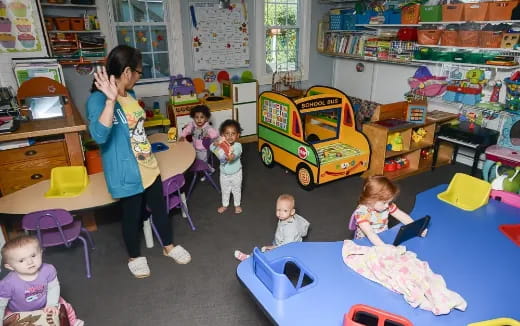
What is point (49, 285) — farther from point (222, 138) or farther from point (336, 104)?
point (336, 104)

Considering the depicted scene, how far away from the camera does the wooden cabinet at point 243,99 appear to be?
513cm

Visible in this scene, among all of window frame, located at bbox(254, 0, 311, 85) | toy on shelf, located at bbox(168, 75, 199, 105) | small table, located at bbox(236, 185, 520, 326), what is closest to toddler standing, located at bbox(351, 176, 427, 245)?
small table, located at bbox(236, 185, 520, 326)

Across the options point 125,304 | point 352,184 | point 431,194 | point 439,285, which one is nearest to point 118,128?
point 125,304

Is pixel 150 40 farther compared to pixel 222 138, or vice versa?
pixel 150 40

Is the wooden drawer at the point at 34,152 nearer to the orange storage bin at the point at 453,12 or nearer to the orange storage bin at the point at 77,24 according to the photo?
the orange storage bin at the point at 77,24

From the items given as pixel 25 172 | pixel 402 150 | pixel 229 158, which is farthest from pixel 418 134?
pixel 25 172

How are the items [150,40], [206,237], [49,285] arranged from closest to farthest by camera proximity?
[49,285], [206,237], [150,40]

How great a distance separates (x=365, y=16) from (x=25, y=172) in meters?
4.40

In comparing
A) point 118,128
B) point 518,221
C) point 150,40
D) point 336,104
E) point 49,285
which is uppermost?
point 150,40

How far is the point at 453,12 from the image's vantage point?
400cm

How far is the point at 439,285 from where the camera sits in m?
1.60

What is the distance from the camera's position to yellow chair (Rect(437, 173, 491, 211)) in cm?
237

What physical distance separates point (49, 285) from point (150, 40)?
374cm

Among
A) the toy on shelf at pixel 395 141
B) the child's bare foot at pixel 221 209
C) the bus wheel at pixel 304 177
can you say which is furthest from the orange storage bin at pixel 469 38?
the child's bare foot at pixel 221 209
